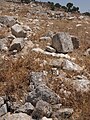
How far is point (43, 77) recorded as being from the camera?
724 cm

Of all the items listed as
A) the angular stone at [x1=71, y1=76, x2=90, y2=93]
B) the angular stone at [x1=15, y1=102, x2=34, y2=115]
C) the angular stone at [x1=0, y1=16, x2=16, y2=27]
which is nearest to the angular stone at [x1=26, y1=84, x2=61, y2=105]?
the angular stone at [x1=15, y1=102, x2=34, y2=115]

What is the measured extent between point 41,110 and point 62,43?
3321 millimetres

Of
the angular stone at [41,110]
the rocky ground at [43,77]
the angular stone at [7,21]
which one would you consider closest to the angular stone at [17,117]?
the rocky ground at [43,77]

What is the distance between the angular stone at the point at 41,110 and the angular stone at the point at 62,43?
126 inches

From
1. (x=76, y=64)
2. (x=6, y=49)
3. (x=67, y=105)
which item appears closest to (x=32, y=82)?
(x=67, y=105)

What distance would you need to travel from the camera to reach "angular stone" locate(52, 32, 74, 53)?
908 centimetres

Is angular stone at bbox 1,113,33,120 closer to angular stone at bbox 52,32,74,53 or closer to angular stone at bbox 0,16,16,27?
angular stone at bbox 52,32,74,53

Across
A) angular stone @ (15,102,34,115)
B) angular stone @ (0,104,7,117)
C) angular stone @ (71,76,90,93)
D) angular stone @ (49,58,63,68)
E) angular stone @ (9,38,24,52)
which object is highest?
angular stone @ (9,38,24,52)

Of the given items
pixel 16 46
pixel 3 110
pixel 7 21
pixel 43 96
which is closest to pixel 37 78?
pixel 43 96

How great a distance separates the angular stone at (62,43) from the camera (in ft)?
29.8

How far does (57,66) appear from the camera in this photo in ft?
26.1

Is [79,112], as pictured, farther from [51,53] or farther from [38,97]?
[51,53]

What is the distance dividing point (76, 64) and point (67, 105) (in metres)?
2.04

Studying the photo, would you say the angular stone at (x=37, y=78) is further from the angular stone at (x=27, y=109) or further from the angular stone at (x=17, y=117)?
the angular stone at (x=17, y=117)
